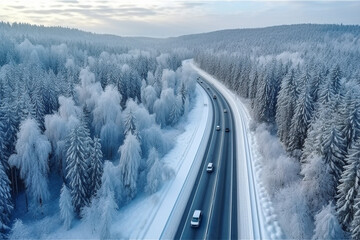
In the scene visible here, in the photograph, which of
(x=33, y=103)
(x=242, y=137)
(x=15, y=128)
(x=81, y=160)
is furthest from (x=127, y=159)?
(x=242, y=137)

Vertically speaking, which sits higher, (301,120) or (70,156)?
(301,120)

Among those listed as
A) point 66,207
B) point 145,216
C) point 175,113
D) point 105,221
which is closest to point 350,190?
point 145,216

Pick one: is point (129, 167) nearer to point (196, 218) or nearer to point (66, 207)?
point (66, 207)

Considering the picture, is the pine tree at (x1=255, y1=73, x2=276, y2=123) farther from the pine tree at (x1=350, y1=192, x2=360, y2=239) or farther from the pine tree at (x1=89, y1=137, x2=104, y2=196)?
the pine tree at (x1=89, y1=137, x2=104, y2=196)

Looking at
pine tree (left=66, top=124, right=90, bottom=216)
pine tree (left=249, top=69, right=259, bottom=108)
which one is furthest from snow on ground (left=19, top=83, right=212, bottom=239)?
pine tree (left=249, top=69, right=259, bottom=108)

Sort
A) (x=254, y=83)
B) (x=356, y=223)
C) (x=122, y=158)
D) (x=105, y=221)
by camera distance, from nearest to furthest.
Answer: (x=356, y=223) < (x=105, y=221) < (x=122, y=158) < (x=254, y=83)

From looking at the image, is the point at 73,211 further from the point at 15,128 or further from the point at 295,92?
the point at 295,92
